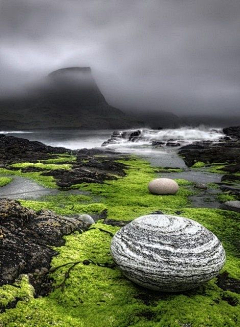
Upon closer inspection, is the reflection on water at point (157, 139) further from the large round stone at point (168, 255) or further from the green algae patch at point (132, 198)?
the large round stone at point (168, 255)

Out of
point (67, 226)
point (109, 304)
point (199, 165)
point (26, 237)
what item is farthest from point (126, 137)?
point (109, 304)

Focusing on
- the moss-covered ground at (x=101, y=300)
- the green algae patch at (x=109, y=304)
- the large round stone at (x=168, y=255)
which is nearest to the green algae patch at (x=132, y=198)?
the moss-covered ground at (x=101, y=300)

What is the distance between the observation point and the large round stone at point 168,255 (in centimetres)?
362

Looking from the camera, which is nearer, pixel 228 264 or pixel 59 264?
pixel 59 264

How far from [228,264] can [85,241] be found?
249cm

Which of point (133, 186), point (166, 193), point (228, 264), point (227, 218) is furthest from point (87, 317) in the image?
point (133, 186)

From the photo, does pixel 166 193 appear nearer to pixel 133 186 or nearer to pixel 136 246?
pixel 133 186

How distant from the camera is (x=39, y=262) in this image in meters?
4.18

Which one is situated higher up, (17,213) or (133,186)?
(17,213)

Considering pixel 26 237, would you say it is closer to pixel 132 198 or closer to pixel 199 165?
pixel 132 198

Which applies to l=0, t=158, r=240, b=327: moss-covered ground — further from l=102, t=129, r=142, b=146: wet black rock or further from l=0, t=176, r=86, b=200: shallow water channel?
l=102, t=129, r=142, b=146: wet black rock

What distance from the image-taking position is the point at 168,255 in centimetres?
367

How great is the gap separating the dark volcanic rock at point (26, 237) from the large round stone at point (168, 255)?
3.93 feet

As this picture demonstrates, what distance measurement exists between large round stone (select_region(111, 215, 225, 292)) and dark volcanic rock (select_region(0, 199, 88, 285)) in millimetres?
1198
